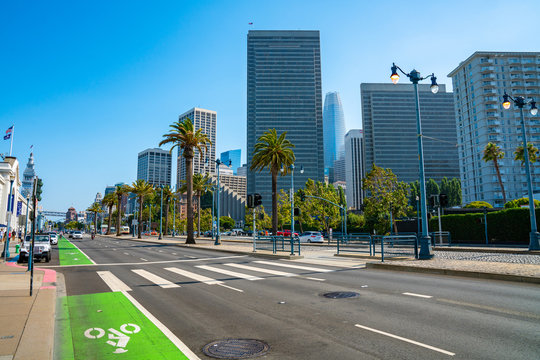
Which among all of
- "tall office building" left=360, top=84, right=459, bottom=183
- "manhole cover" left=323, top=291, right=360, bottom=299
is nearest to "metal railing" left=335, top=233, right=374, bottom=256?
"manhole cover" left=323, top=291, right=360, bottom=299

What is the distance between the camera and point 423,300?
29.0 feet

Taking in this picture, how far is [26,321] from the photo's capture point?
7.09 meters

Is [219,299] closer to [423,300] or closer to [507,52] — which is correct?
[423,300]

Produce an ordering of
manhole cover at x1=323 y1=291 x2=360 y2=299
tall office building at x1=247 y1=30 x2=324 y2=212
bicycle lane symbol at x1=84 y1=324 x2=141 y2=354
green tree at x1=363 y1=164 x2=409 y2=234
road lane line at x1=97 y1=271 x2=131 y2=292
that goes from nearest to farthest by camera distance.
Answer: bicycle lane symbol at x1=84 y1=324 x2=141 y2=354 → manhole cover at x1=323 y1=291 x2=360 y2=299 → road lane line at x1=97 y1=271 x2=131 y2=292 → green tree at x1=363 y1=164 x2=409 y2=234 → tall office building at x1=247 y1=30 x2=324 y2=212

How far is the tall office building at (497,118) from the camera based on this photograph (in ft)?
366

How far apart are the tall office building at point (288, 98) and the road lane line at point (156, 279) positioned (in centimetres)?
15453

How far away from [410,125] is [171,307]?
196 meters

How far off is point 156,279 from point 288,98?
17202 centimetres

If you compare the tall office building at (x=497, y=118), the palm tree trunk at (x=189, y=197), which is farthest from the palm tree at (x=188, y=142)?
the tall office building at (x=497, y=118)

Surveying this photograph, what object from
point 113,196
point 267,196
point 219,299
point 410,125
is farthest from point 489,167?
point 219,299

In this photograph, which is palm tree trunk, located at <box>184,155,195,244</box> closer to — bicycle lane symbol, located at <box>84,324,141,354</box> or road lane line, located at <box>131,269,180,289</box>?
road lane line, located at <box>131,269,180,289</box>

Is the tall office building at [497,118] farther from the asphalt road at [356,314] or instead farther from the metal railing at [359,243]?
the asphalt road at [356,314]

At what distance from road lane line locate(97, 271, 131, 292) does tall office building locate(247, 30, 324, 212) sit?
15507cm

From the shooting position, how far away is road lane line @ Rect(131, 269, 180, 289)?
39.9 feet
